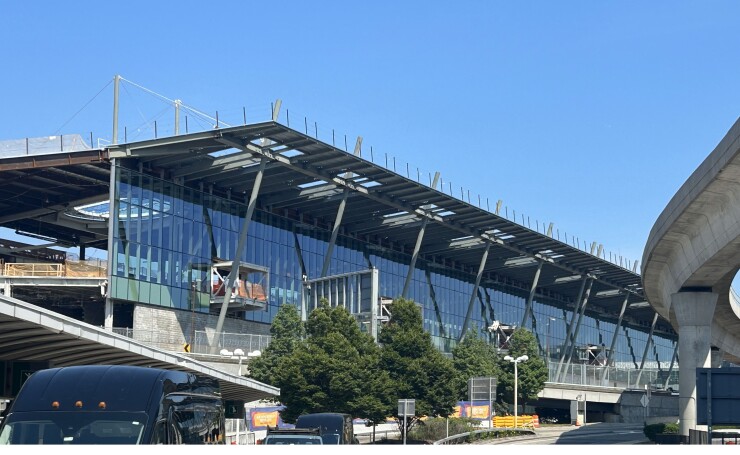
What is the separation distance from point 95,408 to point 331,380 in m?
37.3

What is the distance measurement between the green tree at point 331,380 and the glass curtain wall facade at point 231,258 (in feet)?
53.2

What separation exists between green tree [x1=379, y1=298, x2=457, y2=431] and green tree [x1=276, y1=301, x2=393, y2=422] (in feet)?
6.74

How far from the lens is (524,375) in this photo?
83.5 meters

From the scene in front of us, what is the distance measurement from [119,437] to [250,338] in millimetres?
57615

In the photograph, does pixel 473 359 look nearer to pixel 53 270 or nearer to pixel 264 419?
pixel 264 419

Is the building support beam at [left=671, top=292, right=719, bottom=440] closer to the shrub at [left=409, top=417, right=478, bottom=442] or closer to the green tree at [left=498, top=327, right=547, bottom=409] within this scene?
the shrub at [left=409, top=417, right=478, bottom=442]

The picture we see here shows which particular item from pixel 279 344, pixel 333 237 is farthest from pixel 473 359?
pixel 279 344

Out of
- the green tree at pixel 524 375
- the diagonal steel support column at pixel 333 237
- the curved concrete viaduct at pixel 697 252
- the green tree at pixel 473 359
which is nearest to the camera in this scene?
the curved concrete viaduct at pixel 697 252

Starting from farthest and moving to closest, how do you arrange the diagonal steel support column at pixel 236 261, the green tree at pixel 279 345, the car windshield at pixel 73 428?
the diagonal steel support column at pixel 236 261
the green tree at pixel 279 345
the car windshield at pixel 73 428

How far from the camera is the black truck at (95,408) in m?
15.1

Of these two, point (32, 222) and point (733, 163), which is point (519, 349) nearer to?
point (32, 222)

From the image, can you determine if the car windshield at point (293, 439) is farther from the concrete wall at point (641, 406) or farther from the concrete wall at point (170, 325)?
the concrete wall at point (641, 406)

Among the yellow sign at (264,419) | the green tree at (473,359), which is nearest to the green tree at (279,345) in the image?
the yellow sign at (264,419)

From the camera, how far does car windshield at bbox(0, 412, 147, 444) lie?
1510 centimetres
